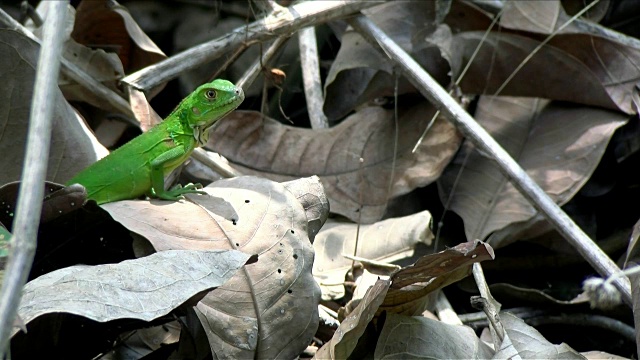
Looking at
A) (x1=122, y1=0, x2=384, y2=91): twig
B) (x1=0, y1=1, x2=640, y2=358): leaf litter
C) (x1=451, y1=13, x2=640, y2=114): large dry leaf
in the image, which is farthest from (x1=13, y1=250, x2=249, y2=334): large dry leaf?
(x1=451, y1=13, x2=640, y2=114): large dry leaf

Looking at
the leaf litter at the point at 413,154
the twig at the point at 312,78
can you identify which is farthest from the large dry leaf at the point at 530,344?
the twig at the point at 312,78

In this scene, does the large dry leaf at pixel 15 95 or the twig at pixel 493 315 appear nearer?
the twig at pixel 493 315

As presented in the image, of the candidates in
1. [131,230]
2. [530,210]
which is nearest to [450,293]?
[530,210]

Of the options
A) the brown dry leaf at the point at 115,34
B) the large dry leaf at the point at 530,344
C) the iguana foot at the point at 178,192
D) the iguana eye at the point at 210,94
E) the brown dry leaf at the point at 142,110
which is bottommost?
the large dry leaf at the point at 530,344

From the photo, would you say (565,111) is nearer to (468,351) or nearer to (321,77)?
(321,77)

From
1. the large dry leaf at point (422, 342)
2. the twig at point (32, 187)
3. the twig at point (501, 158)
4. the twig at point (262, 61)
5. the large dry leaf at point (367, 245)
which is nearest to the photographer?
the twig at point (32, 187)

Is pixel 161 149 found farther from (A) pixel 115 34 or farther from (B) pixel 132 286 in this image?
(B) pixel 132 286

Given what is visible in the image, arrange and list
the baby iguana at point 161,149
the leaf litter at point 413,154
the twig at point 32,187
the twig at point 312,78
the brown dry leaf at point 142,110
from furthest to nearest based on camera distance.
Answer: the twig at point 312,78 → the brown dry leaf at point 142,110 → the baby iguana at point 161,149 → the leaf litter at point 413,154 → the twig at point 32,187

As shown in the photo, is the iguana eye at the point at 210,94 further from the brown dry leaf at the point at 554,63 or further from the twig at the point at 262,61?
the brown dry leaf at the point at 554,63
